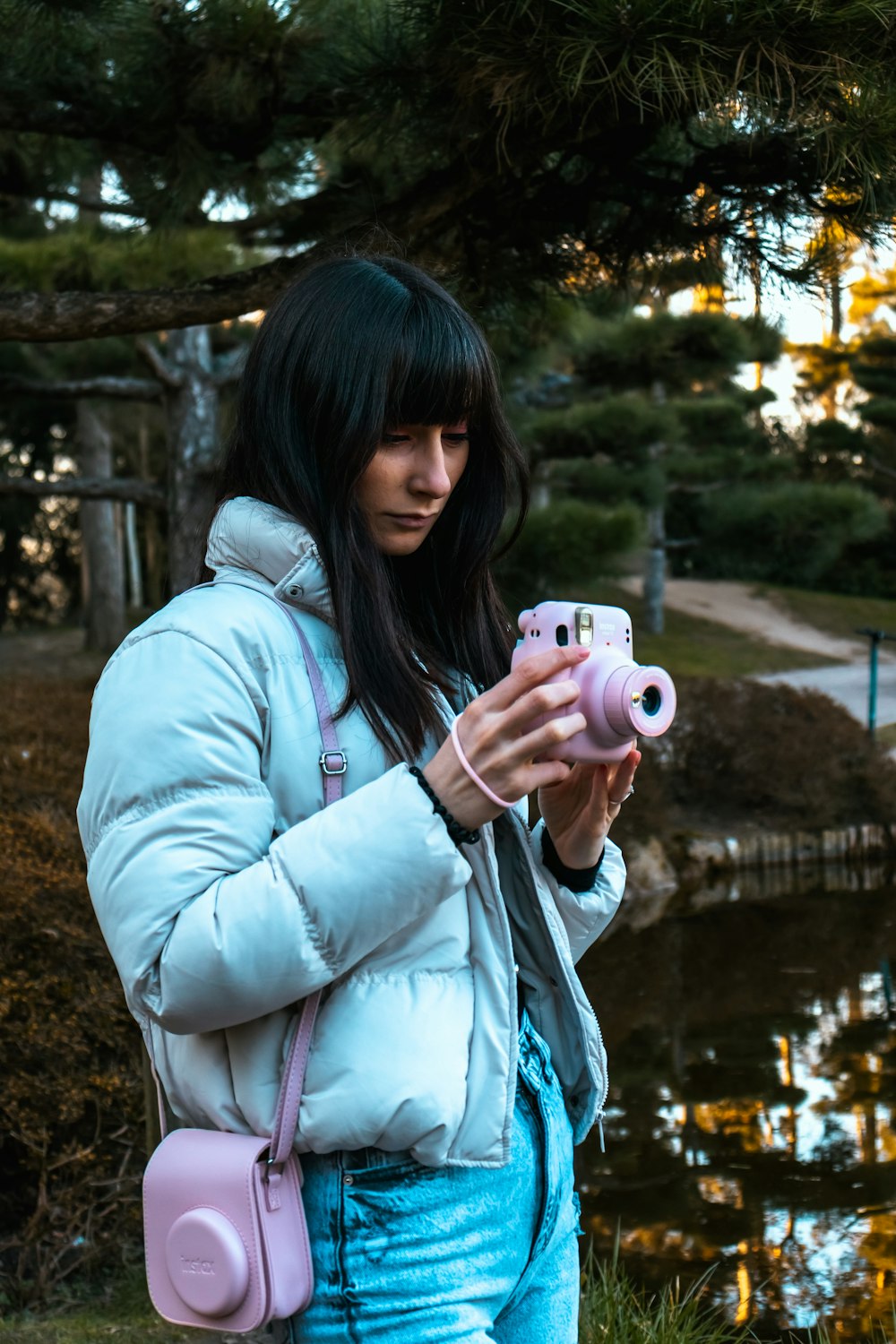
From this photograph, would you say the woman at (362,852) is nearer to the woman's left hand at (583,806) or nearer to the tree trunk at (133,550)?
the woman's left hand at (583,806)


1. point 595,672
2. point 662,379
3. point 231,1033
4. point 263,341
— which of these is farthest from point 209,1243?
point 662,379

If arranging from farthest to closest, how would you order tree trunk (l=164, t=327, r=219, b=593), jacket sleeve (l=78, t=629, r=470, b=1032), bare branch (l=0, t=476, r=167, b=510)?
tree trunk (l=164, t=327, r=219, b=593)
bare branch (l=0, t=476, r=167, b=510)
jacket sleeve (l=78, t=629, r=470, b=1032)

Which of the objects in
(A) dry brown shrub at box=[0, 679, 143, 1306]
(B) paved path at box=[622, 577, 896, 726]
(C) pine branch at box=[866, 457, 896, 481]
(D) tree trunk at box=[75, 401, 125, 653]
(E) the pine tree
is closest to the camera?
(A) dry brown shrub at box=[0, 679, 143, 1306]

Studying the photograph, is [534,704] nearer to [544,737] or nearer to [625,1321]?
[544,737]

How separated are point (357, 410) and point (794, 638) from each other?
16.5 m

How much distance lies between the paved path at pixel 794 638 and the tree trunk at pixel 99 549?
6.49 m

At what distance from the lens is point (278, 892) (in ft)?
3.43

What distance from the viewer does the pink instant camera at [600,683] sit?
1.14 metres

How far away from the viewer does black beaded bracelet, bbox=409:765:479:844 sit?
108 centimetres

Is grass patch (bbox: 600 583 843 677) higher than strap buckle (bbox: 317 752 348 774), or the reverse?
strap buckle (bbox: 317 752 348 774)

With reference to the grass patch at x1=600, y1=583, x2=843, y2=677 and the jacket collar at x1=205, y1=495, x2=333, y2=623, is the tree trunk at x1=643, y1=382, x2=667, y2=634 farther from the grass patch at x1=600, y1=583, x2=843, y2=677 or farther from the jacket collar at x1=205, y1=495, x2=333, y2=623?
the jacket collar at x1=205, y1=495, x2=333, y2=623

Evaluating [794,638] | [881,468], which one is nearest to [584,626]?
[794,638]

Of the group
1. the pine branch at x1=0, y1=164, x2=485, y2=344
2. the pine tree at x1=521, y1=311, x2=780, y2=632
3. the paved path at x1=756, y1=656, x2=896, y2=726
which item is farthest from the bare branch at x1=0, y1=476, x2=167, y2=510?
the paved path at x1=756, y1=656, x2=896, y2=726

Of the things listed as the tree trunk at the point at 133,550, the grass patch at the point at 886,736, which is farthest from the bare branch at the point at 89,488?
the tree trunk at the point at 133,550
